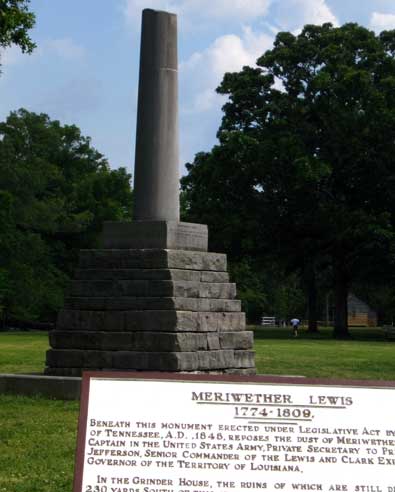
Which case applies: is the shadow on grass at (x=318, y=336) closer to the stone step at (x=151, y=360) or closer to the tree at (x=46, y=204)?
the tree at (x=46, y=204)

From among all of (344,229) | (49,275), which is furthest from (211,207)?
(49,275)

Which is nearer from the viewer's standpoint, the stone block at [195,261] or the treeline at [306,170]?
the stone block at [195,261]

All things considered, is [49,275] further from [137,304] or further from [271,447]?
[271,447]

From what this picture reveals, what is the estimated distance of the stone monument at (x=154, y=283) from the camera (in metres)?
12.3

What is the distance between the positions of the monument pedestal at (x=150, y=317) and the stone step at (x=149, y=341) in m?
0.01

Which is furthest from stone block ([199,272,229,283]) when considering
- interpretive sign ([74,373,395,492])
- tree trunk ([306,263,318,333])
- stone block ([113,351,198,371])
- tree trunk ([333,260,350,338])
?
tree trunk ([306,263,318,333])

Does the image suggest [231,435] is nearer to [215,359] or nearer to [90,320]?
[215,359]

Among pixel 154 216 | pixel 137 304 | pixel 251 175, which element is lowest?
pixel 137 304

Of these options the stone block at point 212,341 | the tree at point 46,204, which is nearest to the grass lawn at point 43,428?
the stone block at point 212,341

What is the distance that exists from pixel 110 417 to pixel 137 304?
7095mm

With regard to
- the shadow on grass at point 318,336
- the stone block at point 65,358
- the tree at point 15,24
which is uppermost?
the tree at point 15,24

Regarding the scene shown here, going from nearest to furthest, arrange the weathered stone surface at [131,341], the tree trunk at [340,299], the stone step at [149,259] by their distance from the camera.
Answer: the weathered stone surface at [131,341], the stone step at [149,259], the tree trunk at [340,299]

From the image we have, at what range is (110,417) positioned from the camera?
5.34 meters

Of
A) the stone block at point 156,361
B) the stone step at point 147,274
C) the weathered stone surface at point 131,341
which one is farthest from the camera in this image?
the stone step at point 147,274
